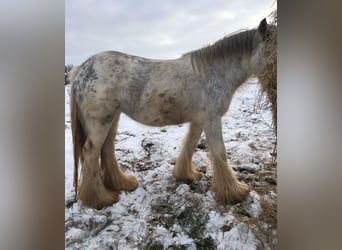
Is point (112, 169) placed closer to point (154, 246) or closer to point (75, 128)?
point (75, 128)

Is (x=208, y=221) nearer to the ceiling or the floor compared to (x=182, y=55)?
nearer to the floor

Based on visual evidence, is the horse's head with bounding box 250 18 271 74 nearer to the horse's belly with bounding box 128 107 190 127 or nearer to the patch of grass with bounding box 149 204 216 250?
the horse's belly with bounding box 128 107 190 127

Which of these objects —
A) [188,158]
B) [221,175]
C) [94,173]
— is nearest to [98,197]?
[94,173]

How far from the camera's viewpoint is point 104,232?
4.75 ft

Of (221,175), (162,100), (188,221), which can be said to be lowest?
(188,221)

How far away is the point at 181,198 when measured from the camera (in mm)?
1503

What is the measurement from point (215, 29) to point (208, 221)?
0.90m

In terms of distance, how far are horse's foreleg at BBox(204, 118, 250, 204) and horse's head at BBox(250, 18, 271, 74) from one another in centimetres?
32

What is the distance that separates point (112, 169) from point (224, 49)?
2.54ft

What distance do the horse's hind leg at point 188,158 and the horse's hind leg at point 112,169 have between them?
22cm
